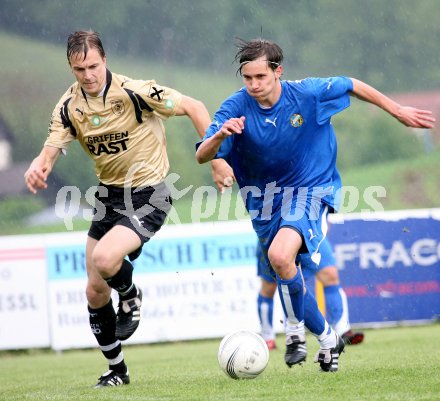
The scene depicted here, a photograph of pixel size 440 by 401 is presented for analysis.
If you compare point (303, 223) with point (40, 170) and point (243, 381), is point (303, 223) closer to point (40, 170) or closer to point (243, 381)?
point (243, 381)

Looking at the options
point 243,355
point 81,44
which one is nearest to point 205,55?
point 81,44

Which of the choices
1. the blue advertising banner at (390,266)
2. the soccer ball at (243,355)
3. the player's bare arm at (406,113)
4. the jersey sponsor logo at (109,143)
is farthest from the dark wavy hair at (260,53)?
the blue advertising banner at (390,266)

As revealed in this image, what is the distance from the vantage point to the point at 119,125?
6.85 metres

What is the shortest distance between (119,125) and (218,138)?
41.6 inches

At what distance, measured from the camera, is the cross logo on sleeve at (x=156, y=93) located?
680cm

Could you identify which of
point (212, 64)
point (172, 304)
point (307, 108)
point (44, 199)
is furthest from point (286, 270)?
point (212, 64)

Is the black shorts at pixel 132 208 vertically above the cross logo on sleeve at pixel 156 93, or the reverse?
the cross logo on sleeve at pixel 156 93

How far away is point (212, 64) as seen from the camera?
16.4 meters

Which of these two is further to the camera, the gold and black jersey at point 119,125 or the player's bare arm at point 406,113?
the gold and black jersey at point 119,125

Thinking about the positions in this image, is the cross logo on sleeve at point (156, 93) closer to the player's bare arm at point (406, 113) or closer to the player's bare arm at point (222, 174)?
the player's bare arm at point (222, 174)

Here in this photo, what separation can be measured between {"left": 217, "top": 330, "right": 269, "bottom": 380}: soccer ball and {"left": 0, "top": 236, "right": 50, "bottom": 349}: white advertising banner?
593cm

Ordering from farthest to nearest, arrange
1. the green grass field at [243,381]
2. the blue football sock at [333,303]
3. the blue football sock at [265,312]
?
the blue football sock at [265,312]
the blue football sock at [333,303]
the green grass field at [243,381]

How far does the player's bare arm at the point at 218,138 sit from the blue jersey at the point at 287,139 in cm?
18

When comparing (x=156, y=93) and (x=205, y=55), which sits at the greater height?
(x=205, y=55)
